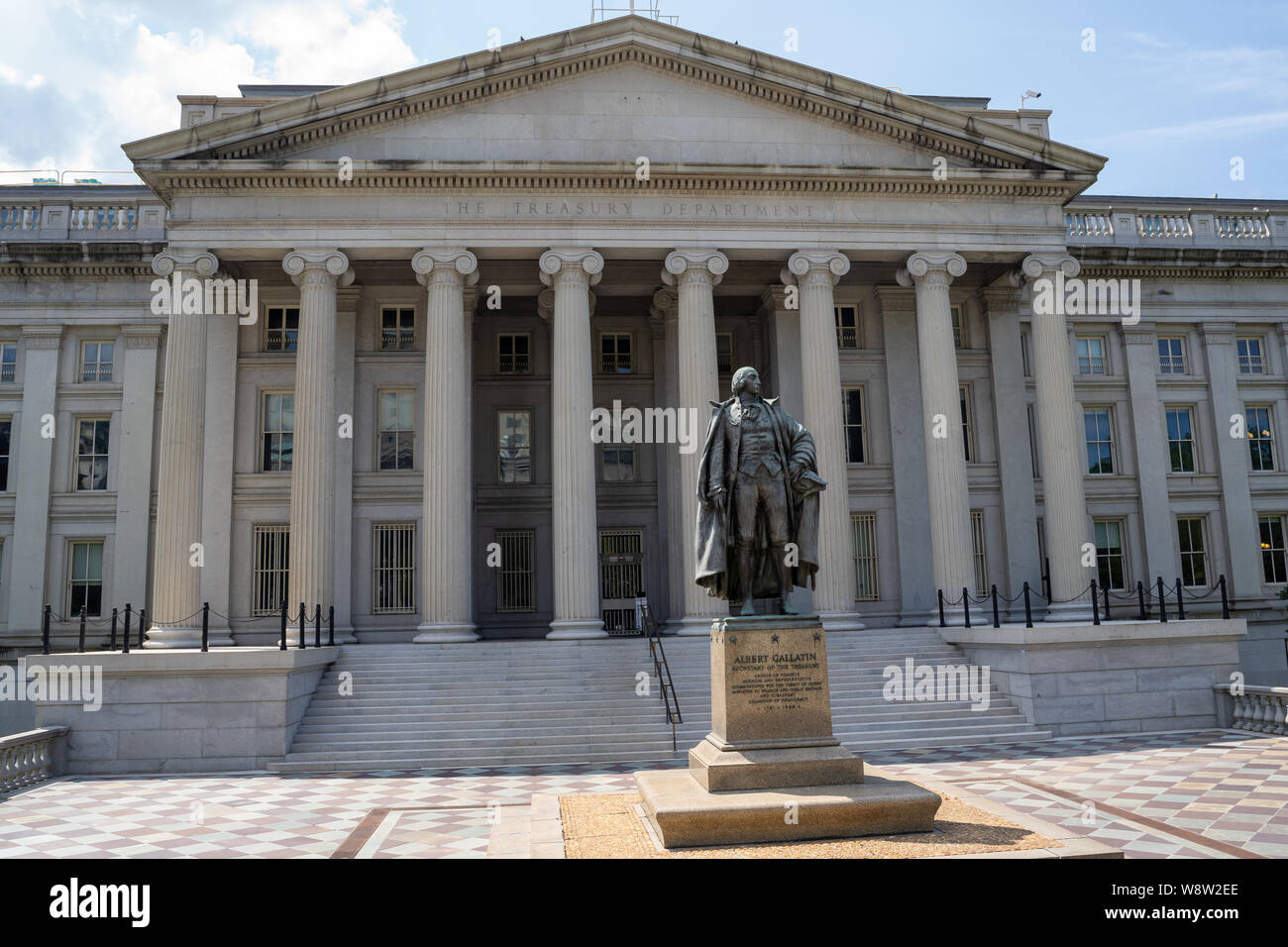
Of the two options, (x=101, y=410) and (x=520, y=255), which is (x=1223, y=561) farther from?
(x=101, y=410)

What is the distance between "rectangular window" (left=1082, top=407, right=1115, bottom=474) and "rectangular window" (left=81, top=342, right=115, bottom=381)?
28.7 meters

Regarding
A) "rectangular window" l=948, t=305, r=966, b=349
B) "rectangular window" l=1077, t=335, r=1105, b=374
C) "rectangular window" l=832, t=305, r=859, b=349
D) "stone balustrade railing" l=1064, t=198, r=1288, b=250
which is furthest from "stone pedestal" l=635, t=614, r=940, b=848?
"rectangular window" l=1077, t=335, r=1105, b=374

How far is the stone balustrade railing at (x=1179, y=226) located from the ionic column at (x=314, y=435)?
2109cm

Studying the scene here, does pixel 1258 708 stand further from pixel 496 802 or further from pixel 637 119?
pixel 637 119

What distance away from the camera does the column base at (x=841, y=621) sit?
73.0 ft

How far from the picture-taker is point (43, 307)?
27812 millimetres

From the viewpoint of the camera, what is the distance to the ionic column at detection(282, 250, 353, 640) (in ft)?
71.1

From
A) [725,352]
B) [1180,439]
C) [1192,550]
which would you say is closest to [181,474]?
[725,352]

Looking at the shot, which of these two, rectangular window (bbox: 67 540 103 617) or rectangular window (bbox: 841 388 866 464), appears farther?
rectangular window (bbox: 841 388 866 464)

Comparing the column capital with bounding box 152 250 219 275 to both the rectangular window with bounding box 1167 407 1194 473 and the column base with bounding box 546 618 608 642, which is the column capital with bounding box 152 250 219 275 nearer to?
the column base with bounding box 546 618 608 642

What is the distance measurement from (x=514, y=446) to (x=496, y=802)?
53.6 ft

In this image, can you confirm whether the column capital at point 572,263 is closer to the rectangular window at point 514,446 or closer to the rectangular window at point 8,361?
the rectangular window at point 514,446

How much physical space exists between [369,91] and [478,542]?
1185 centimetres

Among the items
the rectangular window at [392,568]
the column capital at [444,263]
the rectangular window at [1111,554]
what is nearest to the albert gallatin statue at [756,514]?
the column capital at [444,263]
